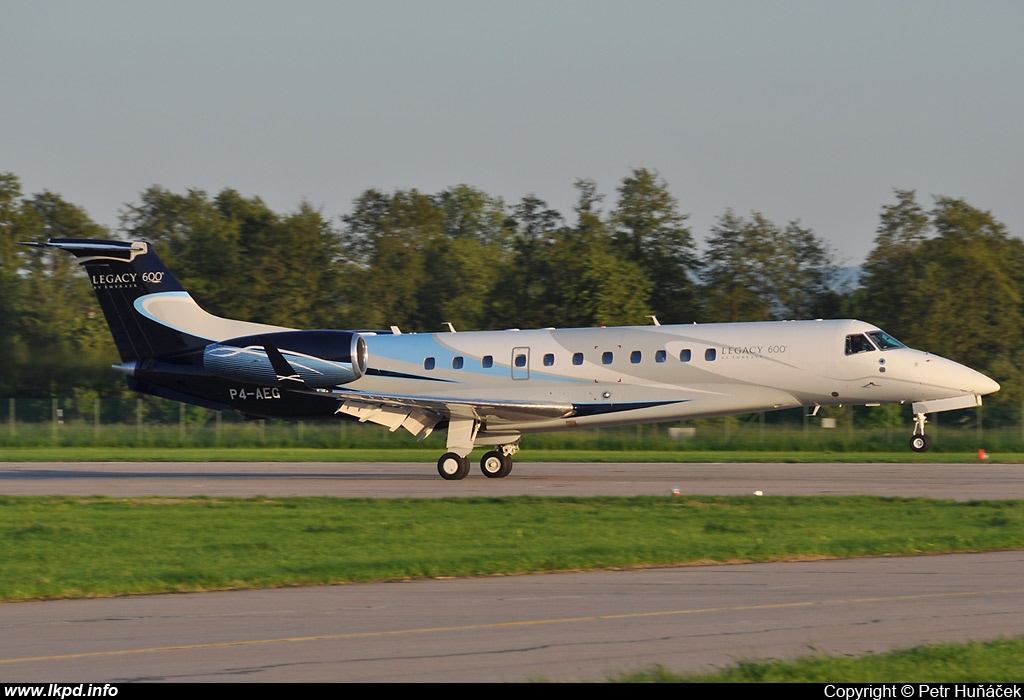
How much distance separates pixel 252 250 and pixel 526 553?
168 ft

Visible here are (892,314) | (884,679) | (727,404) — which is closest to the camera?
(884,679)

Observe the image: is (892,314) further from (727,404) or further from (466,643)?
(466,643)

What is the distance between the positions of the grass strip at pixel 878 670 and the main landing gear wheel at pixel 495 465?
19607mm

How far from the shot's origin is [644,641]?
954cm

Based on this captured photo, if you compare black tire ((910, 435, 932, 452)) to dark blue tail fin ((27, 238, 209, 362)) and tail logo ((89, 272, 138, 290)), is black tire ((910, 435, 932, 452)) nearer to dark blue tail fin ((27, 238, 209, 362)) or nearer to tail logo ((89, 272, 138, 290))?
dark blue tail fin ((27, 238, 209, 362))

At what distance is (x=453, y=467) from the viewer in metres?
27.4

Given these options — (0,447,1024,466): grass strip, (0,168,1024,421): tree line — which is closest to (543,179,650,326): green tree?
(0,168,1024,421): tree line

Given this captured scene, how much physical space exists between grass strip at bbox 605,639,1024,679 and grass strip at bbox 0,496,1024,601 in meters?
5.69

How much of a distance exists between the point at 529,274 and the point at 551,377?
3389 centimetres

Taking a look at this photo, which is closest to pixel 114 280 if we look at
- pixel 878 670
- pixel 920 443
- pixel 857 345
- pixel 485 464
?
pixel 485 464

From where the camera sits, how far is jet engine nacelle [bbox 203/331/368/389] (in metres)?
27.5

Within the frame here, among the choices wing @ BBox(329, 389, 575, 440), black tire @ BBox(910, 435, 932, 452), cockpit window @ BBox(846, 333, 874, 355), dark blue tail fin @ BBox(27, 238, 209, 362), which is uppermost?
dark blue tail fin @ BBox(27, 238, 209, 362)

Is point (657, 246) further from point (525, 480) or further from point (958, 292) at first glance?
point (525, 480)
